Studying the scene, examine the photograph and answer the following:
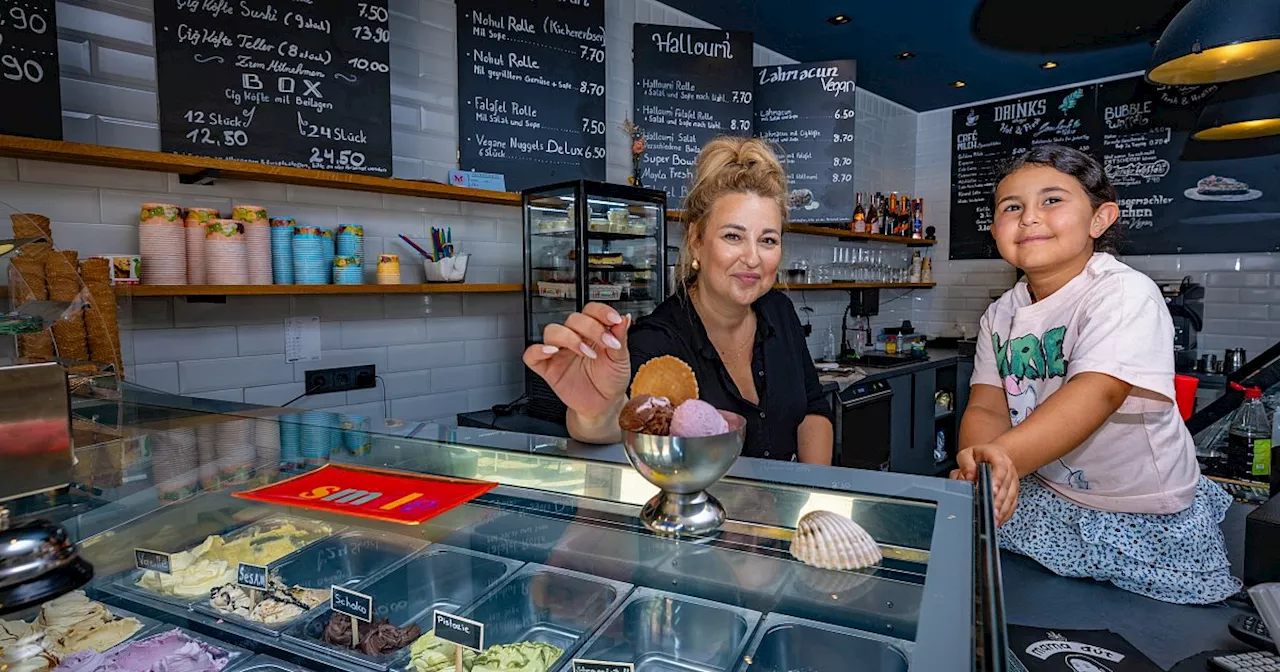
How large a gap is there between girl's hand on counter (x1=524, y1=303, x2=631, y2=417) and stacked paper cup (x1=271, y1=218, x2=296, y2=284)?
5.67 ft

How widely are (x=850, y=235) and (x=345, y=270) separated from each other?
3.85 m

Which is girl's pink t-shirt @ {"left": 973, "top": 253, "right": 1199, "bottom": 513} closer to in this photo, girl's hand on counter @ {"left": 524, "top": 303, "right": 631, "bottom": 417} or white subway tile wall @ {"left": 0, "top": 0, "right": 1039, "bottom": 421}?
girl's hand on counter @ {"left": 524, "top": 303, "right": 631, "bottom": 417}

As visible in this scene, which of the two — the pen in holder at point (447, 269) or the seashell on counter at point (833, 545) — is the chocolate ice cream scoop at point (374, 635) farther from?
the pen in holder at point (447, 269)

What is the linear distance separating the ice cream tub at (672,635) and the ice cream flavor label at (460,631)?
0.36 feet

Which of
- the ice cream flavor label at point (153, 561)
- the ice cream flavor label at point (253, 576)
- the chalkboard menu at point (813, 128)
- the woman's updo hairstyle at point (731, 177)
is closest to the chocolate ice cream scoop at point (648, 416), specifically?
the ice cream flavor label at point (253, 576)

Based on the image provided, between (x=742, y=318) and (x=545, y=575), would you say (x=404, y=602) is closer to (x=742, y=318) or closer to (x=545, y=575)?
(x=545, y=575)

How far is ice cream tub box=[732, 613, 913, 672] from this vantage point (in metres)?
0.69

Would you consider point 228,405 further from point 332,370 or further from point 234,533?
point 332,370

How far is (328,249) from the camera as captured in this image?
2.62 m

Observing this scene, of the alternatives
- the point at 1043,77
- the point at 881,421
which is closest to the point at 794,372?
the point at 881,421

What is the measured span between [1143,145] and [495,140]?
4.90 meters

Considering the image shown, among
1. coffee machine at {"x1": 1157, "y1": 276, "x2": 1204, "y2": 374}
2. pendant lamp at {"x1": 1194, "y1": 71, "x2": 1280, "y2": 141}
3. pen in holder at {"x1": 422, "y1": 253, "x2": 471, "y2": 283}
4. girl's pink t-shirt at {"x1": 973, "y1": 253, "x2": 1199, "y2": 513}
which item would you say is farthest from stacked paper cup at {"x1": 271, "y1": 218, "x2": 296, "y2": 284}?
coffee machine at {"x1": 1157, "y1": 276, "x2": 1204, "y2": 374}

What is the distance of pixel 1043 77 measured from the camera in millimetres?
5305

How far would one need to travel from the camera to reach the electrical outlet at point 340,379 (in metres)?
2.76
